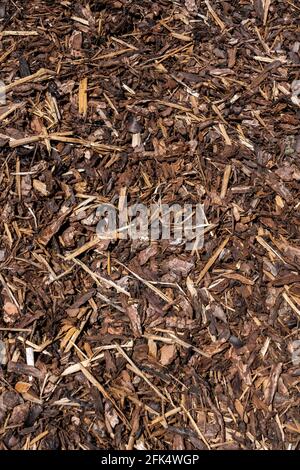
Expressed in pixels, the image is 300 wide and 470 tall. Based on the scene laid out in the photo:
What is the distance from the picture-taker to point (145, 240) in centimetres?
249

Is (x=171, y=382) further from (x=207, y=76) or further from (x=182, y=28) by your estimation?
(x=182, y=28)

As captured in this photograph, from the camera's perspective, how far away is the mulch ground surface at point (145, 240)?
2230 mm

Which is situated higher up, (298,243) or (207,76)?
(207,76)

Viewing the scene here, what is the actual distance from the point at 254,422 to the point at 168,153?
115 cm

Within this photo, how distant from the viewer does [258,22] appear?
10.0 feet

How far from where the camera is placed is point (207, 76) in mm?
2857

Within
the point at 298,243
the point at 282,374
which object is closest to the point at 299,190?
the point at 298,243

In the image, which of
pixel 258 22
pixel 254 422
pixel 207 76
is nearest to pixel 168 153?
pixel 207 76

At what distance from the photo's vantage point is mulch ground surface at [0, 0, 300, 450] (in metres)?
2.23

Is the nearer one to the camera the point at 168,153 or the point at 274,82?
the point at 168,153

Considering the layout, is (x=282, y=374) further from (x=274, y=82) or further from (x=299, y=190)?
(x=274, y=82)
